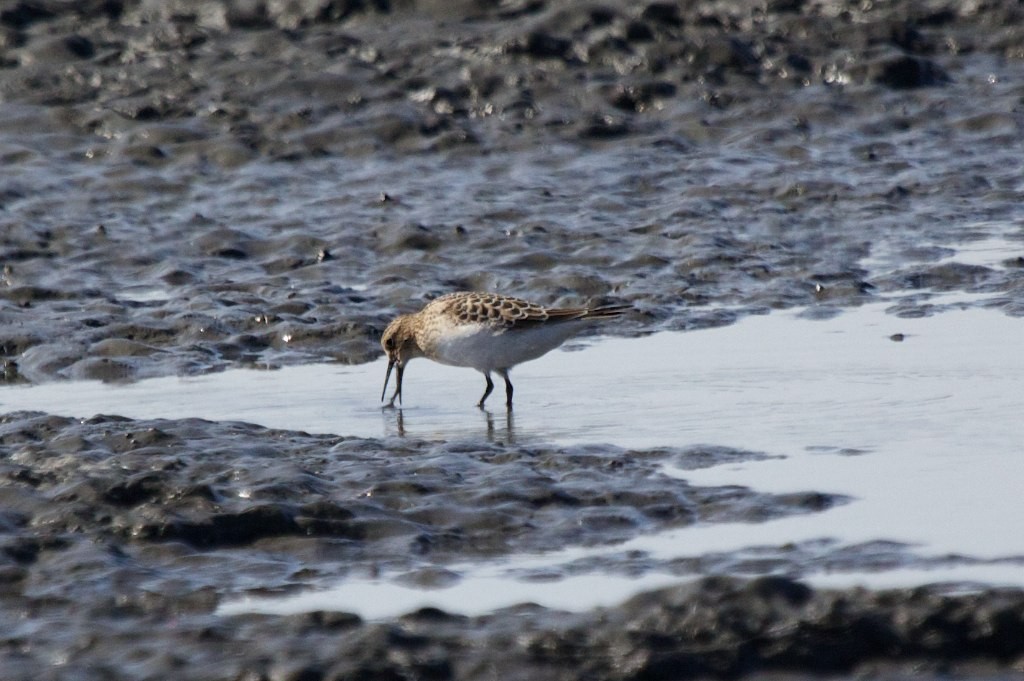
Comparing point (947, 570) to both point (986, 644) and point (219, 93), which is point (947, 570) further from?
point (219, 93)

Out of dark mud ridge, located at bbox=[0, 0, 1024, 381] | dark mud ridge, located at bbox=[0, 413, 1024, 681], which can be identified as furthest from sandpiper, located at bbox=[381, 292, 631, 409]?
dark mud ridge, located at bbox=[0, 413, 1024, 681]

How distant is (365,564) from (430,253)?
693 centimetres

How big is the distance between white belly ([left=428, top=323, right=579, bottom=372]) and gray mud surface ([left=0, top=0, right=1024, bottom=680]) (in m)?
1.24

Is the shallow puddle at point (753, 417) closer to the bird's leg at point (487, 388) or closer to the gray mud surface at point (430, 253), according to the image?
the bird's leg at point (487, 388)

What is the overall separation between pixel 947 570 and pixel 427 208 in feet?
29.3

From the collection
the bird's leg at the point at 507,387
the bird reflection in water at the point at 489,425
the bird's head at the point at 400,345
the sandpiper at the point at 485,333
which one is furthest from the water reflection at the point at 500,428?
the bird's head at the point at 400,345

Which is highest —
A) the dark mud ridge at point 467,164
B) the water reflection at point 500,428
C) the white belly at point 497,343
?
the dark mud ridge at point 467,164

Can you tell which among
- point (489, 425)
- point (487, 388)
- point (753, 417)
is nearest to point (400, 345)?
point (487, 388)

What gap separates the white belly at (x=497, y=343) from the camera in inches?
426

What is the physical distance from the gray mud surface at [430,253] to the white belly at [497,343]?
1.24m

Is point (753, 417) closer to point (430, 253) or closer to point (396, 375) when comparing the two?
point (396, 375)

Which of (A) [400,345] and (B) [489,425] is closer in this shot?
(B) [489,425]

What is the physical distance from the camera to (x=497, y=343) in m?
10.8

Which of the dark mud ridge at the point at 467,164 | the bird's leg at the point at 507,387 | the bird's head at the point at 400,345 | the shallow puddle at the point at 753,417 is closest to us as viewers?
the shallow puddle at the point at 753,417
